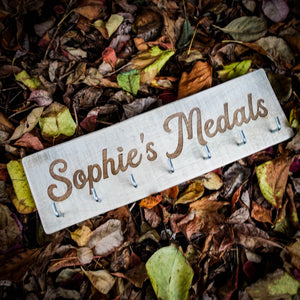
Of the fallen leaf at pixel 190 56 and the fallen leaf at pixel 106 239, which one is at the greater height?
the fallen leaf at pixel 190 56

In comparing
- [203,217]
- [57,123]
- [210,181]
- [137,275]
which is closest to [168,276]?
[137,275]

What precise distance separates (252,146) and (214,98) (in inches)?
7.2

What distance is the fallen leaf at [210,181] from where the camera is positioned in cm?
78

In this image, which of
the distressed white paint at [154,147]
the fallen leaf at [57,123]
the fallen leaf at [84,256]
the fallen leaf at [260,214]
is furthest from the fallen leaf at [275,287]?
the fallen leaf at [57,123]

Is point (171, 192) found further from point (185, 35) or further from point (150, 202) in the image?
point (185, 35)

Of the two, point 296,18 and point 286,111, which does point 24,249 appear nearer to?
point 286,111

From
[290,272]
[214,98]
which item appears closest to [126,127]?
[214,98]

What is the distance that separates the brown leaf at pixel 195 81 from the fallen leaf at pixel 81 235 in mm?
487

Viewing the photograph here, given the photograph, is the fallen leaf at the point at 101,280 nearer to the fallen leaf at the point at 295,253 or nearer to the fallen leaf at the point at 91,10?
the fallen leaf at the point at 295,253

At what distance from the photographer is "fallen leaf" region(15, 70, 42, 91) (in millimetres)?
790

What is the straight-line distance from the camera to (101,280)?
2.42 ft

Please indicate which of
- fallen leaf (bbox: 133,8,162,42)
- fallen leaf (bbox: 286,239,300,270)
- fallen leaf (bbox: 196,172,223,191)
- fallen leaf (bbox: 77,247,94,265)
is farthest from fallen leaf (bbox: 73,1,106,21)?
fallen leaf (bbox: 286,239,300,270)

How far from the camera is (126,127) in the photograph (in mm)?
751

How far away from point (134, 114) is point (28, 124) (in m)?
0.31
